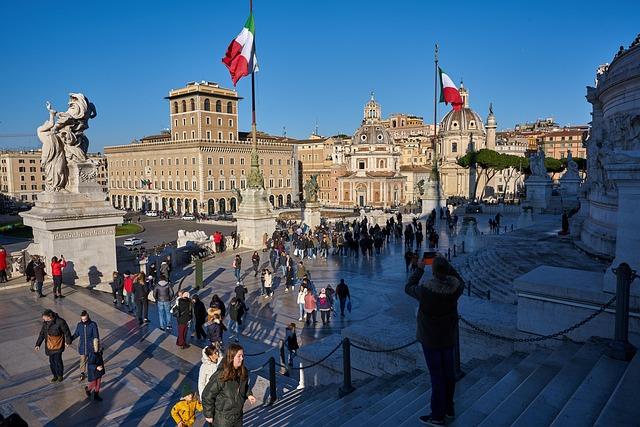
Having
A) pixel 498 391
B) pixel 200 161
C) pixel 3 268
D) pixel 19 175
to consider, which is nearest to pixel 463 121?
pixel 200 161

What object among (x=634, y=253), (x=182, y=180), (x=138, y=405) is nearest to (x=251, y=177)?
(x=138, y=405)

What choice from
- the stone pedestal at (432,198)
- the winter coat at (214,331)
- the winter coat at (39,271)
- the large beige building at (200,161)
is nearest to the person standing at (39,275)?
the winter coat at (39,271)

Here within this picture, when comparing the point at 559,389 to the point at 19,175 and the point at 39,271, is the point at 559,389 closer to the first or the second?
the point at 39,271

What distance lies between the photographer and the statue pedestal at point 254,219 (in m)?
23.8

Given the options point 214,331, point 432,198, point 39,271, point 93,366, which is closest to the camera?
point 93,366

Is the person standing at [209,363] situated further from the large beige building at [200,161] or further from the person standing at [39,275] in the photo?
the large beige building at [200,161]

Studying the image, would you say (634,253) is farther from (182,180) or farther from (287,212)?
(182,180)

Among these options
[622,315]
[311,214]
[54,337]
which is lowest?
[54,337]

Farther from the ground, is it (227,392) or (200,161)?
(200,161)

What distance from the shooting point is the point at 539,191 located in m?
36.7

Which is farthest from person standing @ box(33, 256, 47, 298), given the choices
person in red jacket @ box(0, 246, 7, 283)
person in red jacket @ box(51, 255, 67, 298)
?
person in red jacket @ box(0, 246, 7, 283)

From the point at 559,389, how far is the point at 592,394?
0.91ft

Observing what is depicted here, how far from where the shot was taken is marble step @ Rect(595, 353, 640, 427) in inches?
142

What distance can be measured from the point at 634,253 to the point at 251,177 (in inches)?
833
